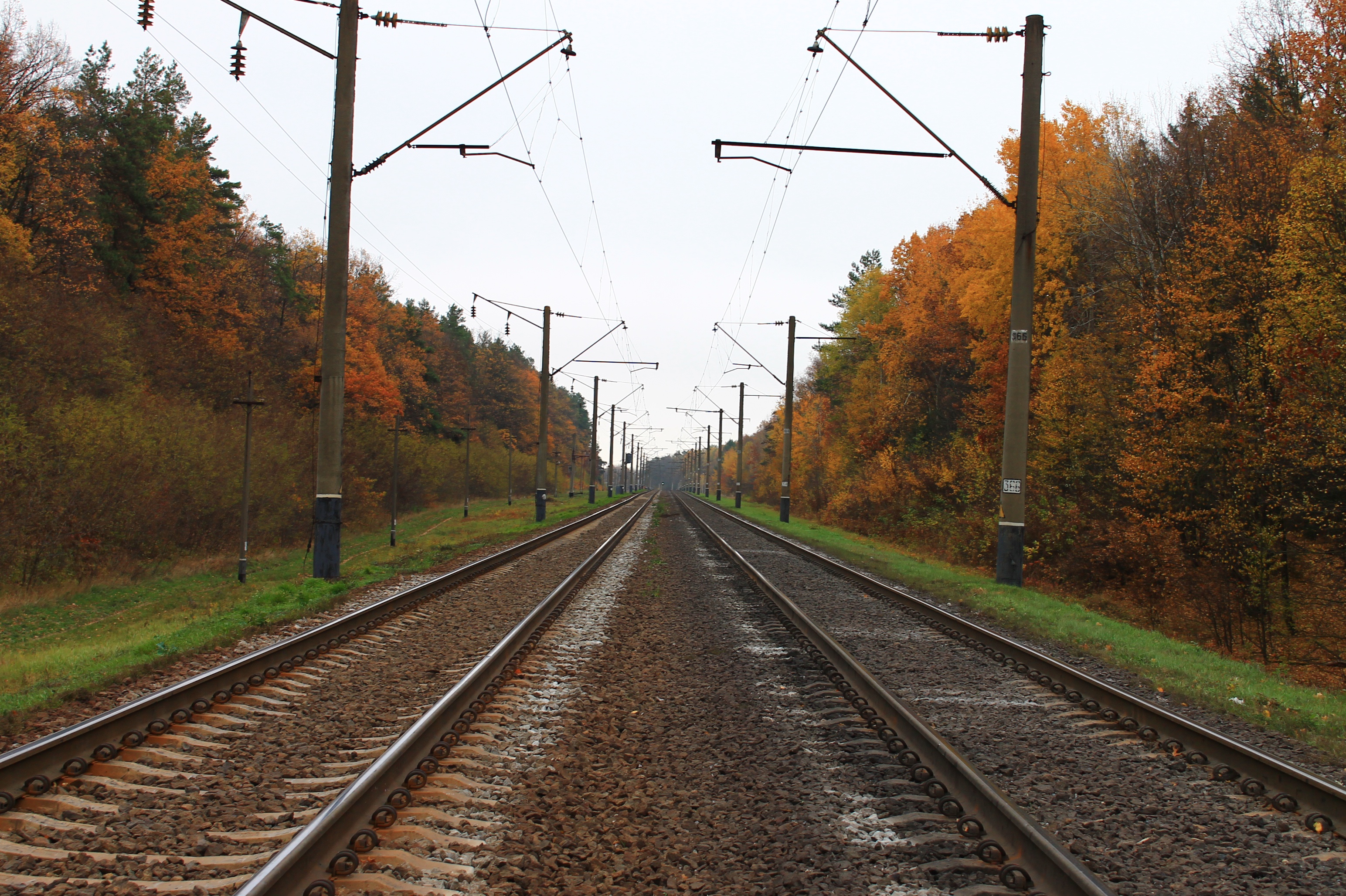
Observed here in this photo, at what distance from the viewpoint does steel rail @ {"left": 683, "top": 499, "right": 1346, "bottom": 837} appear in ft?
15.9

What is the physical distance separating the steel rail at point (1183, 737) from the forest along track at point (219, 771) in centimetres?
466

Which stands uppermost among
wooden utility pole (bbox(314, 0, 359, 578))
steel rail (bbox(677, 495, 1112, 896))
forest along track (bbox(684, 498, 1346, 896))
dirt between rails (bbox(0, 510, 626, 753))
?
wooden utility pole (bbox(314, 0, 359, 578))

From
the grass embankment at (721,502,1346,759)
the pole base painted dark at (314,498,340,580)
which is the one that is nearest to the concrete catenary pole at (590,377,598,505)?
the grass embankment at (721,502,1346,759)

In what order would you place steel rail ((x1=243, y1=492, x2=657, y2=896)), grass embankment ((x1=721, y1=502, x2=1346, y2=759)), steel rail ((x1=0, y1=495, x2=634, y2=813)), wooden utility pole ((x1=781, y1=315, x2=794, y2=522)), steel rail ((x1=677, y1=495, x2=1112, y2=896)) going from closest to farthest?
steel rail ((x1=243, y1=492, x2=657, y2=896))
steel rail ((x1=677, y1=495, x2=1112, y2=896))
steel rail ((x1=0, y1=495, x2=634, y2=813))
grass embankment ((x1=721, y1=502, x2=1346, y2=759))
wooden utility pole ((x1=781, y1=315, x2=794, y2=522))

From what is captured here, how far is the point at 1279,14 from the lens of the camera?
22.4 meters

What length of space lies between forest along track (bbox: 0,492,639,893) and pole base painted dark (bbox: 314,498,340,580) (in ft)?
19.2

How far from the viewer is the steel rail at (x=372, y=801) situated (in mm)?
3506

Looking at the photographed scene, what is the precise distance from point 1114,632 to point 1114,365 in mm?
13888

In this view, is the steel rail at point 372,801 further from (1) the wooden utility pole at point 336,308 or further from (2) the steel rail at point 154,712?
(1) the wooden utility pole at point 336,308

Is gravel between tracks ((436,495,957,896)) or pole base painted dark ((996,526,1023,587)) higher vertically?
pole base painted dark ((996,526,1023,587))

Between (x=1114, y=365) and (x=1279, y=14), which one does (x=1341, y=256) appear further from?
(x=1279, y=14)

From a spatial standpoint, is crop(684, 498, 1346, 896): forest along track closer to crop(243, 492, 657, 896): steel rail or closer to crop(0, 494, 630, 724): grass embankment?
crop(243, 492, 657, 896): steel rail

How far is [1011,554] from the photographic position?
15719 millimetres

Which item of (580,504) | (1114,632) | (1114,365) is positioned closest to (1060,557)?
(1114,365)
